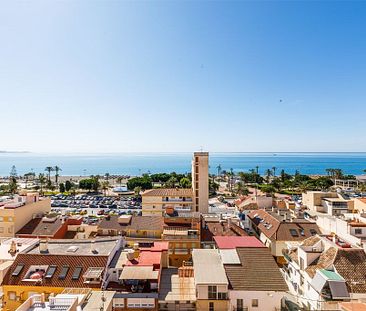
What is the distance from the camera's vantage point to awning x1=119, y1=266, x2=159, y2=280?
24.2 m

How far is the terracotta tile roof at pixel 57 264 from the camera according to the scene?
2448 cm

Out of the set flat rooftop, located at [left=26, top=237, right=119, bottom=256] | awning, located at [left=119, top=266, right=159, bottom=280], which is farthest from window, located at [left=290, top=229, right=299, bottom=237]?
flat rooftop, located at [left=26, top=237, right=119, bottom=256]

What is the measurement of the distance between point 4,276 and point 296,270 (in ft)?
89.5

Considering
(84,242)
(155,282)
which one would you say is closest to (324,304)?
(155,282)

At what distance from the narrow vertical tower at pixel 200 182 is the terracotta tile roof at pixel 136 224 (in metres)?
17.9

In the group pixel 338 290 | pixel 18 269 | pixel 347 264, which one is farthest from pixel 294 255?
pixel 18 269

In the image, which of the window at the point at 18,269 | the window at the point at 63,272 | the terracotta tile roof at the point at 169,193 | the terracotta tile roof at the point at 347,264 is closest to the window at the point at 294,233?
the terracotta tile roof at the point at 347,264

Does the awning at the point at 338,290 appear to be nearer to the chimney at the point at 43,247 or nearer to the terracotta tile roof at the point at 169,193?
the chimney at the point at 43,247

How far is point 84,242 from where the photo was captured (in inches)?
1255

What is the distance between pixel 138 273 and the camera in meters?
24.8

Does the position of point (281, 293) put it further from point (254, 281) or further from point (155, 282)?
point (155, 282)

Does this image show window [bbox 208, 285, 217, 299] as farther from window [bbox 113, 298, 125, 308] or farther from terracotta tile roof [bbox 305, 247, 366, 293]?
terracotta tile roof [bbox 305, 247, 366, 293]

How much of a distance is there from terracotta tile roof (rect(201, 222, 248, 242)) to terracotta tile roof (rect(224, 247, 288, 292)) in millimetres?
12419

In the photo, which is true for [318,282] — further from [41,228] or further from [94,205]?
[94,205]
